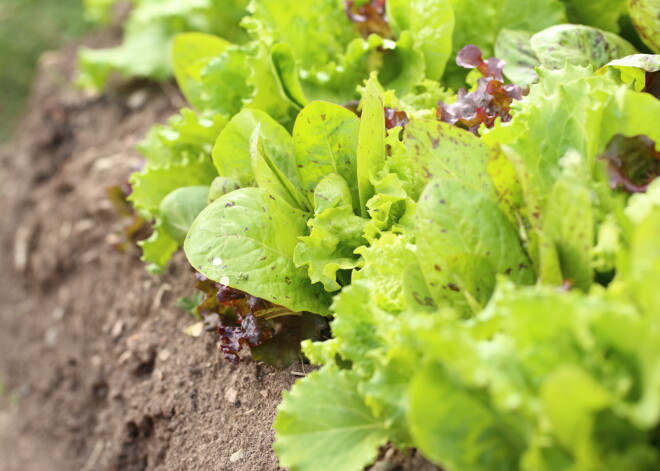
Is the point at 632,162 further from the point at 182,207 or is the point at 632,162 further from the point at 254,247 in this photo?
the point at 182,207

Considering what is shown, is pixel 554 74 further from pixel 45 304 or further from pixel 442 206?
pixel 45 304

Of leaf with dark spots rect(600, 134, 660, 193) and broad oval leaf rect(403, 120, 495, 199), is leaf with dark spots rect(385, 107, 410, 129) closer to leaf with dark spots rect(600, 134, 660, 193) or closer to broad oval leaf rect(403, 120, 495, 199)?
broad oval leaf rect(403, 120, 495, 199)

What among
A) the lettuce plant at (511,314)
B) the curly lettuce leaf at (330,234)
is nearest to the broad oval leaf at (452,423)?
the lettuce plant at (511,314)

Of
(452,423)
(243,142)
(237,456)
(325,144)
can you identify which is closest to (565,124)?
(325,144)

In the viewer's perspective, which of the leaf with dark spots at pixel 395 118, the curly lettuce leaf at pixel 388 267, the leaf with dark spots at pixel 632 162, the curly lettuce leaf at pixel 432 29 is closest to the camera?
the leaf with dark spots at pixel 632 162

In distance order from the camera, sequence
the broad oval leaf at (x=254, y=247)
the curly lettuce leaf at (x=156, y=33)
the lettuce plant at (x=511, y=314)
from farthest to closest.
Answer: the curly lettuce leaf at (x=156, y=33)
the broad oval leaf at (x=254, y=247)
the lettuce plant at (x=511, y=314)

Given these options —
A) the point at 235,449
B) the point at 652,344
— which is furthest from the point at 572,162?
the point at 235,449

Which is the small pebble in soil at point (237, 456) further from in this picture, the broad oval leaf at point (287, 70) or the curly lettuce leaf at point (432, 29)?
the curly lettuce leaf at point (432, 29)

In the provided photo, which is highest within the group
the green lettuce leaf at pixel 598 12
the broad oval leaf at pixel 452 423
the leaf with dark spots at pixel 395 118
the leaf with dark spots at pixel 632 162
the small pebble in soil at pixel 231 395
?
the leaf with dark spots at pixel 632 162
